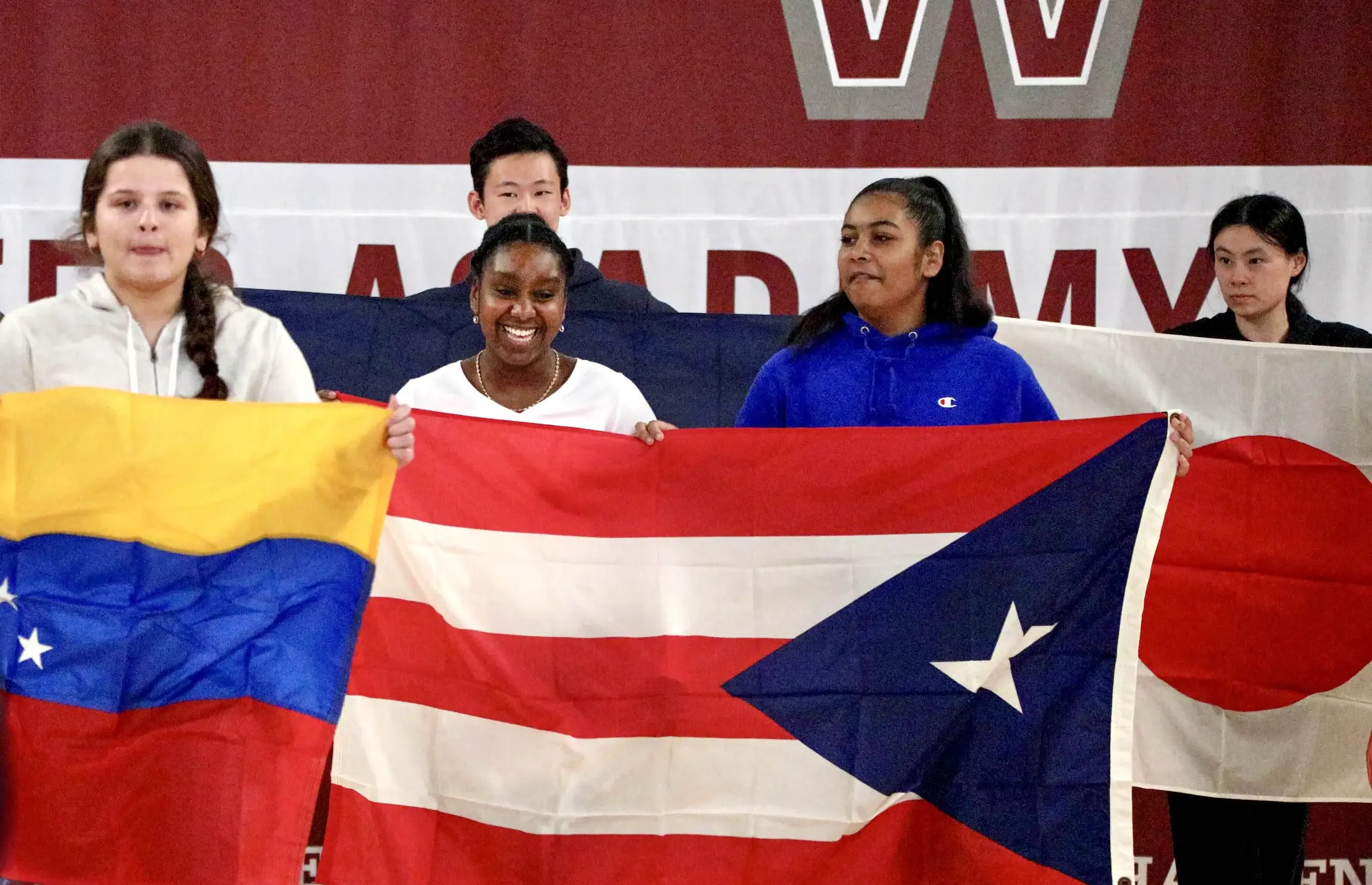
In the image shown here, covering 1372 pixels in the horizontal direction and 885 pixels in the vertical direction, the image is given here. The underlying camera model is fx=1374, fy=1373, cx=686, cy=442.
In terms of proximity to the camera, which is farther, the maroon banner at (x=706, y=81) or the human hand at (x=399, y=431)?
the maroon banner at (x=706, y=81)

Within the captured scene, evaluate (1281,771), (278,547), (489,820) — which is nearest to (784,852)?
(489,820)

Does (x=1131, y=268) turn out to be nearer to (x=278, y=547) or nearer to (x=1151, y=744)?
(x=1151, y=744)

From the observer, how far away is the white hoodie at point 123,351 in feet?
6.93

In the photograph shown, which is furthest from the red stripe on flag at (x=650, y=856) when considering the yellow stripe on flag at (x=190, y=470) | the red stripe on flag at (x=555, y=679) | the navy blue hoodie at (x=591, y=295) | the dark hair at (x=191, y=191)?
the navy blue hoodie at (x=591, y=295)

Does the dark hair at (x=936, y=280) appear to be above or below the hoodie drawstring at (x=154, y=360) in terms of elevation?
above

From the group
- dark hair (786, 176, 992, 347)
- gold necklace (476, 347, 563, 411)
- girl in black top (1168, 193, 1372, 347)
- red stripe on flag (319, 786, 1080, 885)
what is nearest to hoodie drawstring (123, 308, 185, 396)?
gold necklace (476, 347, 563, 411)

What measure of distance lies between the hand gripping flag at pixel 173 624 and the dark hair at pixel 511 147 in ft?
3.64

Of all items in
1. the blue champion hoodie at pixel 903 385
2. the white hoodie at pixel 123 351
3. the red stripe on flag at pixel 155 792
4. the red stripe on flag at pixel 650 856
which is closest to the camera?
the red stripe on flag at pixel 155 792

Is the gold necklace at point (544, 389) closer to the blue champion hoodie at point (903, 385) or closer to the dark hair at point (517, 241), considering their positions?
the dark hair at point (517, 241)

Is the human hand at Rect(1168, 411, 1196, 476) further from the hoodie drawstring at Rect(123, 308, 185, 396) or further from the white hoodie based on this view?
the hoodie drawstring at Rect(123, 308, 185, 396)

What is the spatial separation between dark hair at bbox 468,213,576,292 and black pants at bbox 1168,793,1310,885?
66.5 inches

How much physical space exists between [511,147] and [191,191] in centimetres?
100

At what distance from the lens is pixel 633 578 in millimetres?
2342

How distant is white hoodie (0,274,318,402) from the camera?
2113 millimetres
